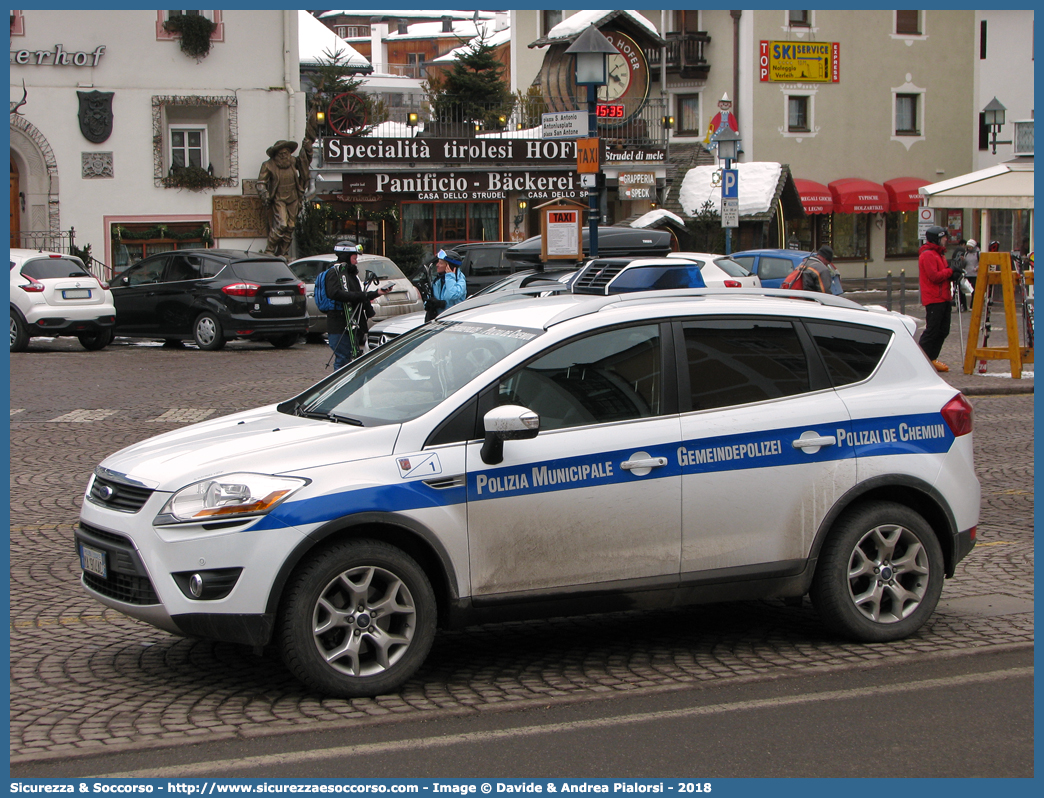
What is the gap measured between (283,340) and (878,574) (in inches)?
698

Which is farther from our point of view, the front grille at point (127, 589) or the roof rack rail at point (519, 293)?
the roof rack rail at point (519, 293)

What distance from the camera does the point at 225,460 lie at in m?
5.20

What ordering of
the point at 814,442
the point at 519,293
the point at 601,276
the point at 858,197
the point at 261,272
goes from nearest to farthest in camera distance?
the point at 814,442, the point at 601,276, the point at 519,293, the point at 261,272, the point at 858,197

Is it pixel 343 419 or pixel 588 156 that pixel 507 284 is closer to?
pixel 588 156

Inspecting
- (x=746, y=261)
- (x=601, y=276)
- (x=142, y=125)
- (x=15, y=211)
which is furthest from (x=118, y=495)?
(x=15, y=211)

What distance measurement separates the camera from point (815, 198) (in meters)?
48.1

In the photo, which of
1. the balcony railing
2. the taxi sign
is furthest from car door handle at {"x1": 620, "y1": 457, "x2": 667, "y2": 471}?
the balcony railing

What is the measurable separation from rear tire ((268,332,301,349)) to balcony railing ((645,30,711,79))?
96.9 ft

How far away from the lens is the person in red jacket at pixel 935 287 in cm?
1705

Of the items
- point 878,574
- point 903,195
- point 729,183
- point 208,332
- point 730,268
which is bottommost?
point 878,574

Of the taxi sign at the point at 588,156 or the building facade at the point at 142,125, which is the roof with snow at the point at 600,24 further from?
the taxi sign at the point at 588,156

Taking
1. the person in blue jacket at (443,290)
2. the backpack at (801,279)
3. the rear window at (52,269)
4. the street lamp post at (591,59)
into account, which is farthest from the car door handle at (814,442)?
the rear window at (52,269)

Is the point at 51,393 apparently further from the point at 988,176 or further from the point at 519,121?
the point at 519,121

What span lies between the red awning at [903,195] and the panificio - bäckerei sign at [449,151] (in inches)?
699
